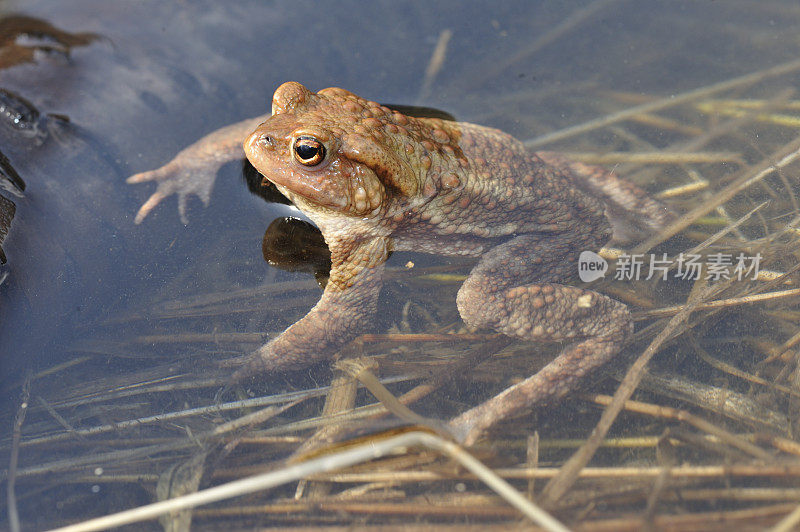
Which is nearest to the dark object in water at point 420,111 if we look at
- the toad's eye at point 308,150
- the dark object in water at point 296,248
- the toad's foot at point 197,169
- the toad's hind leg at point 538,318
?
the toad's foot at point 197,169

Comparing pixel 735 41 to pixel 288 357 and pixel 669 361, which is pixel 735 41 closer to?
pixel 669 361

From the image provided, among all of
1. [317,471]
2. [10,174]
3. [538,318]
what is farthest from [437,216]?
[10,174]

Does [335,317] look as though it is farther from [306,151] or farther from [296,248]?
[306,151]

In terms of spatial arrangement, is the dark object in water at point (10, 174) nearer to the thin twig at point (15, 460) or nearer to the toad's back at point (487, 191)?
the thin twig at point (15, 460)

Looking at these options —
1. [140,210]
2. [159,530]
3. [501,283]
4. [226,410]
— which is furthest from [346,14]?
[159,530]

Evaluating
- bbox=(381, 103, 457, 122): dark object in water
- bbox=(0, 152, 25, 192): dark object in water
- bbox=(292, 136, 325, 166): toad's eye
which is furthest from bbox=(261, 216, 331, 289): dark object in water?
A: bbox=(0, 152, 25, 192): dark object in water

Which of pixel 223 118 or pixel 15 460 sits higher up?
pixel 223 118

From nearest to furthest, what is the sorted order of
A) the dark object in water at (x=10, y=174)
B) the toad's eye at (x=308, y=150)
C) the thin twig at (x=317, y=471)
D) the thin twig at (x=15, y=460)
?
the thin twig at (x=317, y=471)
the thin twig at (x=15, y=460)
the toad's eye at (x=308, y=150)
the dark object in water at (x=10, y=174)
